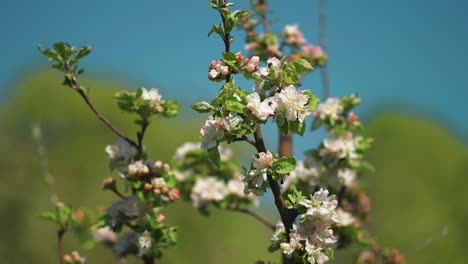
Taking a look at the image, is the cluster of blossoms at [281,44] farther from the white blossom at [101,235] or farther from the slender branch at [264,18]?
the white blossom at [101,235]

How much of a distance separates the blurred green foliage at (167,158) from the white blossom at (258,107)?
11.9 meters

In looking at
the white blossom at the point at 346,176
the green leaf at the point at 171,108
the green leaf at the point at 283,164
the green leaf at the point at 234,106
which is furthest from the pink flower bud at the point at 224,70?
the white blossom at the point at 346,176

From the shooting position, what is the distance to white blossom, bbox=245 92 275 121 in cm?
188

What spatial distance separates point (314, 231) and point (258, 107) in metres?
0.50

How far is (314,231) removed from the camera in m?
1.96

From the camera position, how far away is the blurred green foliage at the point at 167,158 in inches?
571

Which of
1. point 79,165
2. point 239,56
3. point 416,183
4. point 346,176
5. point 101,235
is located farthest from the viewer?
point 79,165

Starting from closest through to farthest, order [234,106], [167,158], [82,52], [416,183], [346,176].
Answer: [234,106], [82,52], [346,176], [416,183], [167,158]

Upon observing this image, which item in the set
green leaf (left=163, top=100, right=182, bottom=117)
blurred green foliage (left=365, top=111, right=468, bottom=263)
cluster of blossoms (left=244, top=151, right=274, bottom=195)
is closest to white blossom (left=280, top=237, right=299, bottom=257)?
cluster of blossoms (left=244, top=151, right=274, bottom=195)

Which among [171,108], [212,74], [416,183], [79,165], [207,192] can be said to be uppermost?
[79,165]

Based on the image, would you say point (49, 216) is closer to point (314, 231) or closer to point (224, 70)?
point (224, 70)

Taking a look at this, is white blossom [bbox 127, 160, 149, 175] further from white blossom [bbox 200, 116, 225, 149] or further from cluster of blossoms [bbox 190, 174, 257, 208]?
cluster of blossoms [bbox 190, 174, 257, 208]

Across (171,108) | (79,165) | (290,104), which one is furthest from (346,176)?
(79,165)

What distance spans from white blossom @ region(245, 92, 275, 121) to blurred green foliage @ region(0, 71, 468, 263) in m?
11.9
